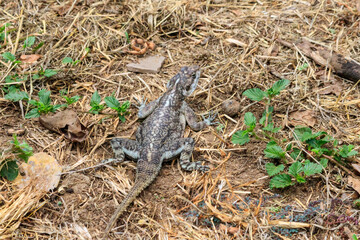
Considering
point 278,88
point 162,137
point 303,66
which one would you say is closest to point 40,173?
point 162,137

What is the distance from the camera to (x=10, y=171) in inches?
166

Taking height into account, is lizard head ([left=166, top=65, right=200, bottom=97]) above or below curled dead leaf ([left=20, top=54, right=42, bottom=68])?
below

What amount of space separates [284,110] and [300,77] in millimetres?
734

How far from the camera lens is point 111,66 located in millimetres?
6020

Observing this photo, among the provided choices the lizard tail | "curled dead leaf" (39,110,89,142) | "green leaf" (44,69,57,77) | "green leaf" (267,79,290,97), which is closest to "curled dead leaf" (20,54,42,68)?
"green leaf" (44,69,57,77)

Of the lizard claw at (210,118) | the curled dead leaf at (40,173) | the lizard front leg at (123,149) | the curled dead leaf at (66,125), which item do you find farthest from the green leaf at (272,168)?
the curled dead leaf at (40,173)

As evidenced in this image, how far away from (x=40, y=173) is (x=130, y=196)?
1066mm

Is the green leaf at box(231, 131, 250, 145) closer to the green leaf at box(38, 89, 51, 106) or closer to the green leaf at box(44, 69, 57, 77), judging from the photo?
the green leaf at box(38, 89, 51, 106)

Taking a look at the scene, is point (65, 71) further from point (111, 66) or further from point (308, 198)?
point (308, 198)

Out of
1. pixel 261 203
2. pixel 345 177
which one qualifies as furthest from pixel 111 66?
pixel 345 177

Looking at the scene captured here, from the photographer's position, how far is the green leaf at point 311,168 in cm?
424

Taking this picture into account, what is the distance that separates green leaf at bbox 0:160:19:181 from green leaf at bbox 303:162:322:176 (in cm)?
320

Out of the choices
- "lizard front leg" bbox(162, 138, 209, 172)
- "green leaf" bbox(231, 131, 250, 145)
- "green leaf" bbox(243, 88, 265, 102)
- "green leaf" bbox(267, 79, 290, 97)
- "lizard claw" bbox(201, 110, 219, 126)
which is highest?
"green leaf" bbox(267, 79, 290, 97)

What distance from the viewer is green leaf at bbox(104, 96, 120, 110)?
516cm
